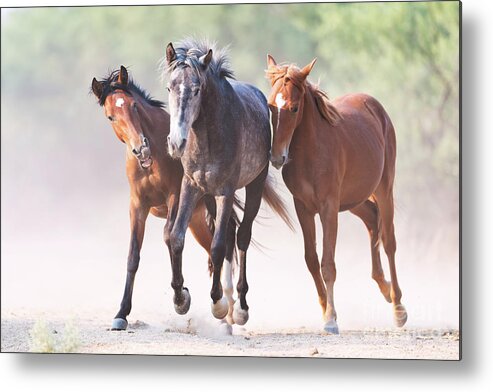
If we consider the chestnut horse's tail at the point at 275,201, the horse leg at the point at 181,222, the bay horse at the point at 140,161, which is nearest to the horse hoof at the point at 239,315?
the bay horse at the point at 140,161

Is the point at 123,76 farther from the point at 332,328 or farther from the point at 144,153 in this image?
the point at 332,328

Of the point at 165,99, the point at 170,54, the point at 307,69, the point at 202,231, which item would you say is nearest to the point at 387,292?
the point at 202,231

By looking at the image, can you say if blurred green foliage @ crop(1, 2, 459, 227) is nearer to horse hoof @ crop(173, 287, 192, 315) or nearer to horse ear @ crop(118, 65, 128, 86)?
horse ear @ crop(118, 65, 128, 86)

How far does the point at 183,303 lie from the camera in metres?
5.84

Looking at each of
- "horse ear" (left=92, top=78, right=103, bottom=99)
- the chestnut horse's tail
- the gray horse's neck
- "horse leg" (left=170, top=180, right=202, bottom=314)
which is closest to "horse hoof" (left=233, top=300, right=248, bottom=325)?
"horse leg" (left=170, top=180, right=202, bottom=314)

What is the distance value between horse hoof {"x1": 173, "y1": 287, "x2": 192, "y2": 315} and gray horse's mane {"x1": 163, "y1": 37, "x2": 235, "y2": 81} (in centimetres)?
108

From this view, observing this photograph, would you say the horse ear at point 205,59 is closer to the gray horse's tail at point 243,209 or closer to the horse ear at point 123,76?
the horse ear at point 123,76

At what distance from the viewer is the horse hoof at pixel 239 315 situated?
5.89 metres

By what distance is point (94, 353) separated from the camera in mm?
5828

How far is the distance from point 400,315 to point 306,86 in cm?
121

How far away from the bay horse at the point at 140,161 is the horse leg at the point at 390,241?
2.45 feet

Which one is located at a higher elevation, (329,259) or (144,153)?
(144,153)

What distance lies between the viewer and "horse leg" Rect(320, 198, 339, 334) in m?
5.77

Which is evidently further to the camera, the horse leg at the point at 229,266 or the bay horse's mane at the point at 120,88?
the horse leg at the point at 229,266
